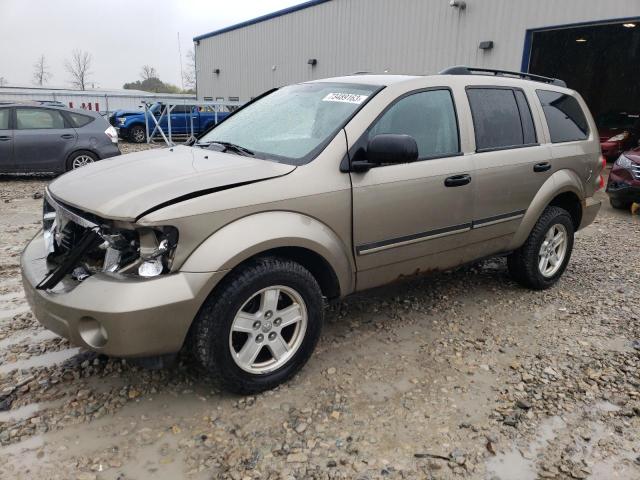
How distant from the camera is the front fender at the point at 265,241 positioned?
8.31 feet

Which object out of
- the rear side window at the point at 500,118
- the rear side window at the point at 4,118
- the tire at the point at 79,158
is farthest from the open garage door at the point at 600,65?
the rear side window at the point at 4,118

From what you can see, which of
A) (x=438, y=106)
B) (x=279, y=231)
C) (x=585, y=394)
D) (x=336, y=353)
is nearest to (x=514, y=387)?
(x=585, y=394)

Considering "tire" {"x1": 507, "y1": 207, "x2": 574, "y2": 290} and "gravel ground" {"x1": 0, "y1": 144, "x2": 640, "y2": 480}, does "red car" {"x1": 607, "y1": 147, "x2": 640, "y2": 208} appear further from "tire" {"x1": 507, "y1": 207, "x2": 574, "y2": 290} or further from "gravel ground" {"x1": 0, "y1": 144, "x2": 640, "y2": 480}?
"gravel ground" {"x1": 0, "y1": 144, "x2": 640, "y2": 480}

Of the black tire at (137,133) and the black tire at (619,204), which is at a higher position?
the black tire at (137,133)

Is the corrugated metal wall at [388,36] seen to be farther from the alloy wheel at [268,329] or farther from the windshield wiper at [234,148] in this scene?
the alloy wheel at [268,329]

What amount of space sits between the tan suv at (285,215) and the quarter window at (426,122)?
0.4 inches

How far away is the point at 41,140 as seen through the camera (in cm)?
916

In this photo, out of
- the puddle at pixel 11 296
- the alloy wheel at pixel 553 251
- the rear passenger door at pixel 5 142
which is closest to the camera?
the puddle at pixel 11 296

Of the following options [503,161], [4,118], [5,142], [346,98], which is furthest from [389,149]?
[4,118]

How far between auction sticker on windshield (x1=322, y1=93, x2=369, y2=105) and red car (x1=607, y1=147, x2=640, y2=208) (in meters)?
6.80

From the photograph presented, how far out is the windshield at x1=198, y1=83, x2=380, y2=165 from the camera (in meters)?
3.15

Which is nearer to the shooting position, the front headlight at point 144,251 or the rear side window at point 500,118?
the front headlight at point 144,251

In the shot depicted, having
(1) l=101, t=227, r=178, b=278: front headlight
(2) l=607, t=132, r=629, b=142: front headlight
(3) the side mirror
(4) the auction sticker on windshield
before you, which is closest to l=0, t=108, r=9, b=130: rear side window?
(4) the auction sticker on windshield

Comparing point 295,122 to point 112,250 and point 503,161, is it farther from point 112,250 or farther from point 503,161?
point 503,161
